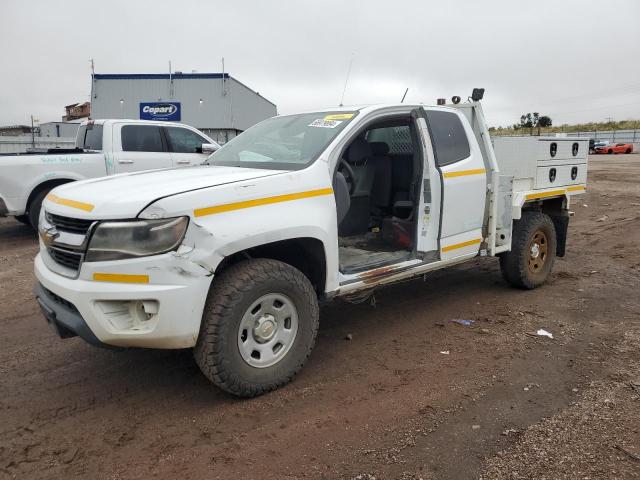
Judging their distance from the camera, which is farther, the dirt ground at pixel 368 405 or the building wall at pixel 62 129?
the building wall at pixel 62 129

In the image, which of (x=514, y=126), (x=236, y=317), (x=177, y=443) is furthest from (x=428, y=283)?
(x=514, y=126)

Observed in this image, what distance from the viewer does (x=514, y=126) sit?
210 feet

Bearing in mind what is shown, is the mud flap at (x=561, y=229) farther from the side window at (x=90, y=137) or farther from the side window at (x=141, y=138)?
the side window at (x=90, y=137)

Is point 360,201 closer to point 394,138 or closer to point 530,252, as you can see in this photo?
point 394,138

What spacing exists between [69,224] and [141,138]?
681cm

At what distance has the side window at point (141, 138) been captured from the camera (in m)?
9.27

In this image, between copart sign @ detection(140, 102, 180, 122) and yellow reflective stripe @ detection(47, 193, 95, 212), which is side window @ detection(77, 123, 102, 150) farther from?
copart sign @ detection(140, 102, 180, 122)

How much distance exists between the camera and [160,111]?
2334 centimetres

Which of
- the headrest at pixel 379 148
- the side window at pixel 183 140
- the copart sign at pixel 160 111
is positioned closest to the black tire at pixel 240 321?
the headrest at pixel 379 148

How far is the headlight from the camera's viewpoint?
112 inches

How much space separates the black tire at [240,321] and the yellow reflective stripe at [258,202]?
365mm

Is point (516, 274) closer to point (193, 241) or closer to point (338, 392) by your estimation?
point (338, 392)

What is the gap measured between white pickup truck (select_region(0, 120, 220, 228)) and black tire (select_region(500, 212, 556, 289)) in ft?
15.3

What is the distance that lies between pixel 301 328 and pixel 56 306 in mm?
1555
